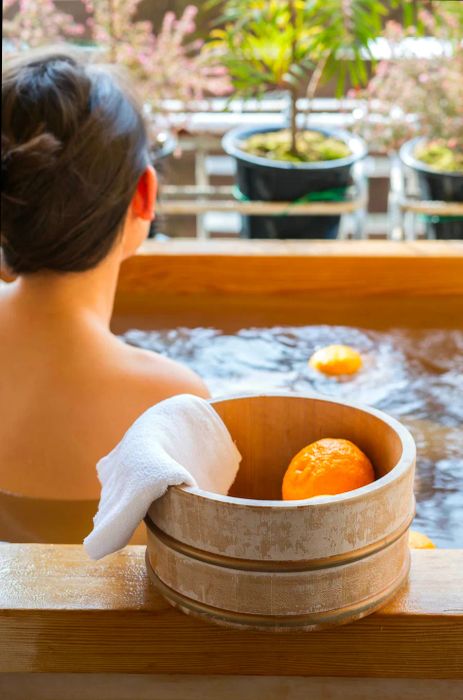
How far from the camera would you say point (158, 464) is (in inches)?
38.5

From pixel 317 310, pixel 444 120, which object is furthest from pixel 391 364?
pixel 444 120

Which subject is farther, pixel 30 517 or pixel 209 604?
pixel 30 517

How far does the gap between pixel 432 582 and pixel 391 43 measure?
291 cm

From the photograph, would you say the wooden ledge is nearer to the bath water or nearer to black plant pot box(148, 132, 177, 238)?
the bath water

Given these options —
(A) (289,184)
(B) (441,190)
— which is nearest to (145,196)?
(A) (289,184)

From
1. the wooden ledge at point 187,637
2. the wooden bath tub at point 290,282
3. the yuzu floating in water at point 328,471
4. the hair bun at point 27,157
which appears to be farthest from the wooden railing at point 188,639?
the wooden bath tub at point 290,282

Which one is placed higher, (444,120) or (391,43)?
(391,43)

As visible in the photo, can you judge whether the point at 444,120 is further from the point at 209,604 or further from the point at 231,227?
the point at 209,604

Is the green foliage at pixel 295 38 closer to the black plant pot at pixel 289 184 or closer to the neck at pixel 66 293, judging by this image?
the black plant pot at pixel 289 184

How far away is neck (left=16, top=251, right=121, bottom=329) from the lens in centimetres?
162

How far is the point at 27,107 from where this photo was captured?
1.57 m

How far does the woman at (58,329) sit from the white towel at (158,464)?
46 centimetres

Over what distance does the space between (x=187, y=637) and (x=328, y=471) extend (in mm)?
251

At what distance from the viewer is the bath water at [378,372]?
5.57 feet
